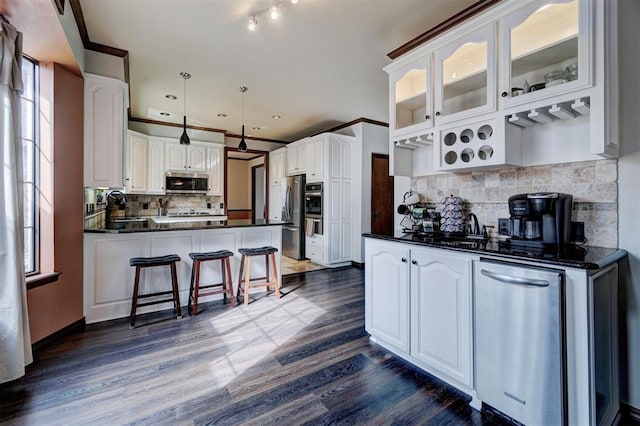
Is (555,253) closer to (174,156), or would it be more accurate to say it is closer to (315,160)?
(315,160)

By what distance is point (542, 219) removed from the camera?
180 centimetres

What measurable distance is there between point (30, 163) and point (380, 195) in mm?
4623

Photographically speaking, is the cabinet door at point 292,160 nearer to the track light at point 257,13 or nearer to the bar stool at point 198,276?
the bar stool at point 198,276

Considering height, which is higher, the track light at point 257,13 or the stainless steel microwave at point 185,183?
the track light at point 257,13

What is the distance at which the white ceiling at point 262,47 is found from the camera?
2.32 metres

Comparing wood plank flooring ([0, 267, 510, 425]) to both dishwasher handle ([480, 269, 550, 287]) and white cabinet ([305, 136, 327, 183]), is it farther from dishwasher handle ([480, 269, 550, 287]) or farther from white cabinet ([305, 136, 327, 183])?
white cabinet ([305, 136, 327, 183])

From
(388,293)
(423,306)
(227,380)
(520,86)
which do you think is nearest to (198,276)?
(227,380)

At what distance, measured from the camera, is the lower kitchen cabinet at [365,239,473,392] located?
5.78ft

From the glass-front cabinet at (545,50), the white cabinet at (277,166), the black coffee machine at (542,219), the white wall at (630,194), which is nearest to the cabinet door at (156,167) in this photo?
the white cabinet at (277,166)

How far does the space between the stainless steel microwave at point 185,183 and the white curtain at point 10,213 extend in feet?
12.4

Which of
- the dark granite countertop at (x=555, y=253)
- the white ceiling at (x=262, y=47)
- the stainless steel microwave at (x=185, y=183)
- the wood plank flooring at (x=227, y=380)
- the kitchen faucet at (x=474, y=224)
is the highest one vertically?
the white ceiling at (x=262, y=47)

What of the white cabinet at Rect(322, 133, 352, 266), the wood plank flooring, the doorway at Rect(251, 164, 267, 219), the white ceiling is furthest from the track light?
the doorway at Rect(251, 164, 267, 219)

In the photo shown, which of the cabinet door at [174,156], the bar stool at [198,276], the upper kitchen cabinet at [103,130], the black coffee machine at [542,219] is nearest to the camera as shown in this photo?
the black coffee machine at [542,219]

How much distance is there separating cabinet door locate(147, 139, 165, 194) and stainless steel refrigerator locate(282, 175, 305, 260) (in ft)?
7.73
